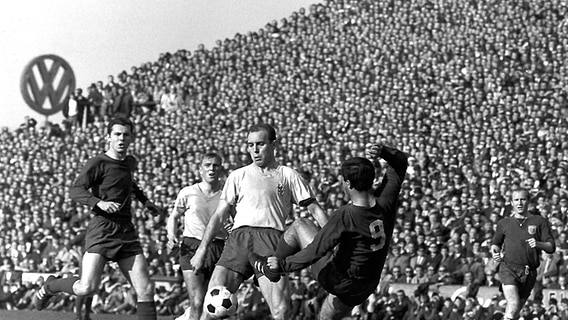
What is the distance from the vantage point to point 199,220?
14.4m

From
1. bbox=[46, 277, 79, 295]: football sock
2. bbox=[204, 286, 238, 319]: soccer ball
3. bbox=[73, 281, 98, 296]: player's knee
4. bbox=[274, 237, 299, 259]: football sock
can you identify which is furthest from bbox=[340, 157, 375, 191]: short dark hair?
bbox=[46, 277, 79, 295]: football sock

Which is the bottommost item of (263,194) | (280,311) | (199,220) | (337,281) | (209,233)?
(280,311)

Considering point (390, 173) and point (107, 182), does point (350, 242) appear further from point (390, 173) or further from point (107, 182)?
point (107, 182)

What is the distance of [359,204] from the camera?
32.9 ft

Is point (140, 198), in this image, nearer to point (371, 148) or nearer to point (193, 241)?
point (193, 241)

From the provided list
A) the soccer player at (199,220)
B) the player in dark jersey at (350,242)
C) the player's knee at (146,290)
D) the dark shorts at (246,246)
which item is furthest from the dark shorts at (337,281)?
the soccer player at (199,220)

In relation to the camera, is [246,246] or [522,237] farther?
[522,237]

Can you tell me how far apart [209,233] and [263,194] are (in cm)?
66

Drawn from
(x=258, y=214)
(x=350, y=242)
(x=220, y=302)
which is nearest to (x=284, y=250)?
(x=350, y=242)

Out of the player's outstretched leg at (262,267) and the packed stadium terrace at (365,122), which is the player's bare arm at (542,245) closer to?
the packed stadium terrace at (365,122)

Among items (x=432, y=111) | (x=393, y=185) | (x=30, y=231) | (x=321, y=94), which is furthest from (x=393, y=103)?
(x=393, y=185)

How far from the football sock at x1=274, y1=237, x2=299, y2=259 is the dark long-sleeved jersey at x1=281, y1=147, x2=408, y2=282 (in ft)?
1.30

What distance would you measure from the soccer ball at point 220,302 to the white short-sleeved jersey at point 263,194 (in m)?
0.70

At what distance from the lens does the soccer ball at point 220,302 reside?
10875mm
